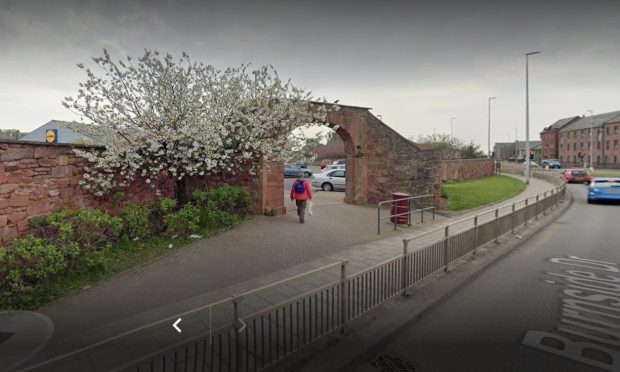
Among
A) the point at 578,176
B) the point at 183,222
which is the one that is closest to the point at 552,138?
the point at 578,176

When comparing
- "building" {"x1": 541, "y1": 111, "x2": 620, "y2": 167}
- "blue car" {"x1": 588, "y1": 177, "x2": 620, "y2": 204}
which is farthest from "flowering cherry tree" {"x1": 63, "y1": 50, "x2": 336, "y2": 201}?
"building" {"x1": 541, "y1": 111, "x2": 620, "y2": 167}

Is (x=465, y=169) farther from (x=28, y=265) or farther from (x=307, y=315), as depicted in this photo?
(x=28, y=265)

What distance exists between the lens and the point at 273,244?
751cm

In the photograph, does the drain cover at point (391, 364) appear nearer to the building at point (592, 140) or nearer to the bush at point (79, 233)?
the bush at point (79, 233)

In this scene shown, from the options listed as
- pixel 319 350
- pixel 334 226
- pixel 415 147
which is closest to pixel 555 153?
pixel 415 147

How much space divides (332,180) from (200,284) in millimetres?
14474

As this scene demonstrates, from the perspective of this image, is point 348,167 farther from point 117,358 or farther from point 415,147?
point 117,358

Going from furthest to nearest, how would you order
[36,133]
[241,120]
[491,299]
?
[36,133] → [241,120] → [491,299]

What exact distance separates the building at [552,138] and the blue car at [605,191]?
83.8 meters

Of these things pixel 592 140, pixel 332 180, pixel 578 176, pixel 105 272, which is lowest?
pixel 105 272

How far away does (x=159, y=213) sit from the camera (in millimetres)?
7527

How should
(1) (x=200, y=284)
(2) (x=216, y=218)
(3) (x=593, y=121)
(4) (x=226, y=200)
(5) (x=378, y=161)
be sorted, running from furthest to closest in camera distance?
(3) (x=593, y=121) < (5) (x=378, y=161) < (4) (x=226, y=200) < (2) (x=216, y=218) < (1) (x=200, y=284)

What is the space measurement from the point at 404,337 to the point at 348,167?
34.0 feet

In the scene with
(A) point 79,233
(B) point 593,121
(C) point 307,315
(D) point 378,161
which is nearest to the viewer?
(C) point 307,315
